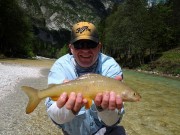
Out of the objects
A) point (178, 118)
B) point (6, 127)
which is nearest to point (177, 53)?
point (178, 118)

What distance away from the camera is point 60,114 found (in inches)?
168

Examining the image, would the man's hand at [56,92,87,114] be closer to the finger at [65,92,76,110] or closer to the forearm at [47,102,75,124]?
the finger at [65,92,76,110]

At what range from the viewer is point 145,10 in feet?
250

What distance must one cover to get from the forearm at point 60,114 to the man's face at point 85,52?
2.65ft

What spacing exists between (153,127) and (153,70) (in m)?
48.5

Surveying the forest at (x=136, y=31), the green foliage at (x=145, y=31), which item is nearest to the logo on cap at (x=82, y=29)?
the forest at (x=136, y=31)

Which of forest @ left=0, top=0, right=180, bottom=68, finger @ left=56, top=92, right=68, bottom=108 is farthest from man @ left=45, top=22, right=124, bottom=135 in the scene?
forest @ left=0, top=0, right=180, bottom=68

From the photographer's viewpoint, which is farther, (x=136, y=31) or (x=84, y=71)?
(x=136, y=31)

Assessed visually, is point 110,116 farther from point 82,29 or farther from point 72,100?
point 82,29

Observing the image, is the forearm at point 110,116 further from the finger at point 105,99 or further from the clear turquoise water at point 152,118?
the clear turquoise water at point 152,118

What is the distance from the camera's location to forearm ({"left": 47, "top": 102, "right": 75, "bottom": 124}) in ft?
13.8

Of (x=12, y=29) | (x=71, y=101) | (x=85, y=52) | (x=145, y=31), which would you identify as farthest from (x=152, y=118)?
(x=12, y=29)

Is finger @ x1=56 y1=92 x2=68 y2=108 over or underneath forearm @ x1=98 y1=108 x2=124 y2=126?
over

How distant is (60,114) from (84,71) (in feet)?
2.86
